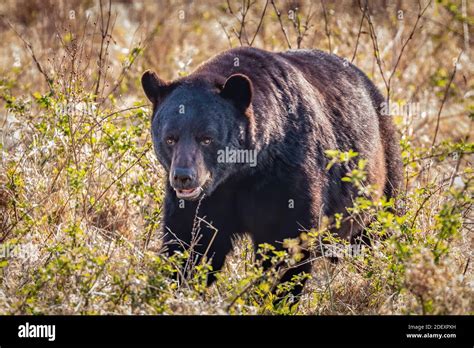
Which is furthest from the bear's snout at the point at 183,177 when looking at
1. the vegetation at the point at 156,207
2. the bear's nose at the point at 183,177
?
the vegetation at the point at 156,207

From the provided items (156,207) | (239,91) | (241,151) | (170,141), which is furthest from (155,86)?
(156,207)

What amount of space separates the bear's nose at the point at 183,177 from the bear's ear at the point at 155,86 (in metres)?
0.76

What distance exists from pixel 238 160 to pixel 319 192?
2.25 feet

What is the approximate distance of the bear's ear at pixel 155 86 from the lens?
6254 mm

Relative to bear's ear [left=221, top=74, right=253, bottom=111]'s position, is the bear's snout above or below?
below

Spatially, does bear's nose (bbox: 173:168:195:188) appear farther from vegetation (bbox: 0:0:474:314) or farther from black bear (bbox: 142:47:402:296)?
vegetation (bbox: 0:0:474:314)

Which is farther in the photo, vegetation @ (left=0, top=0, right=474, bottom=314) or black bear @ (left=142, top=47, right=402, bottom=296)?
black bear @ (left=142, top=47, right=402, bottom=296)

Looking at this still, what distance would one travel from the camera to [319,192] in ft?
20.6

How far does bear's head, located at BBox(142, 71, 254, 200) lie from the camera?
5906mm

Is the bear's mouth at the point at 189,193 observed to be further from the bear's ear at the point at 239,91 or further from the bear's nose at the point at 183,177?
the bear's ear at the point at 239,91

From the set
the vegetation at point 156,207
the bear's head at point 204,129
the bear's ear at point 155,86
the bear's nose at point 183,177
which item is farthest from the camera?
the bear's ear at point 155,86

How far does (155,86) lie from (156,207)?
53.6 inches

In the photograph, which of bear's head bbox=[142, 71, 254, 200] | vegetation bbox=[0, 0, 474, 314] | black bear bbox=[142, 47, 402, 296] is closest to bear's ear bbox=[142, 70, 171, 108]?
black bear bbox=[142, 47, 402, 296]
